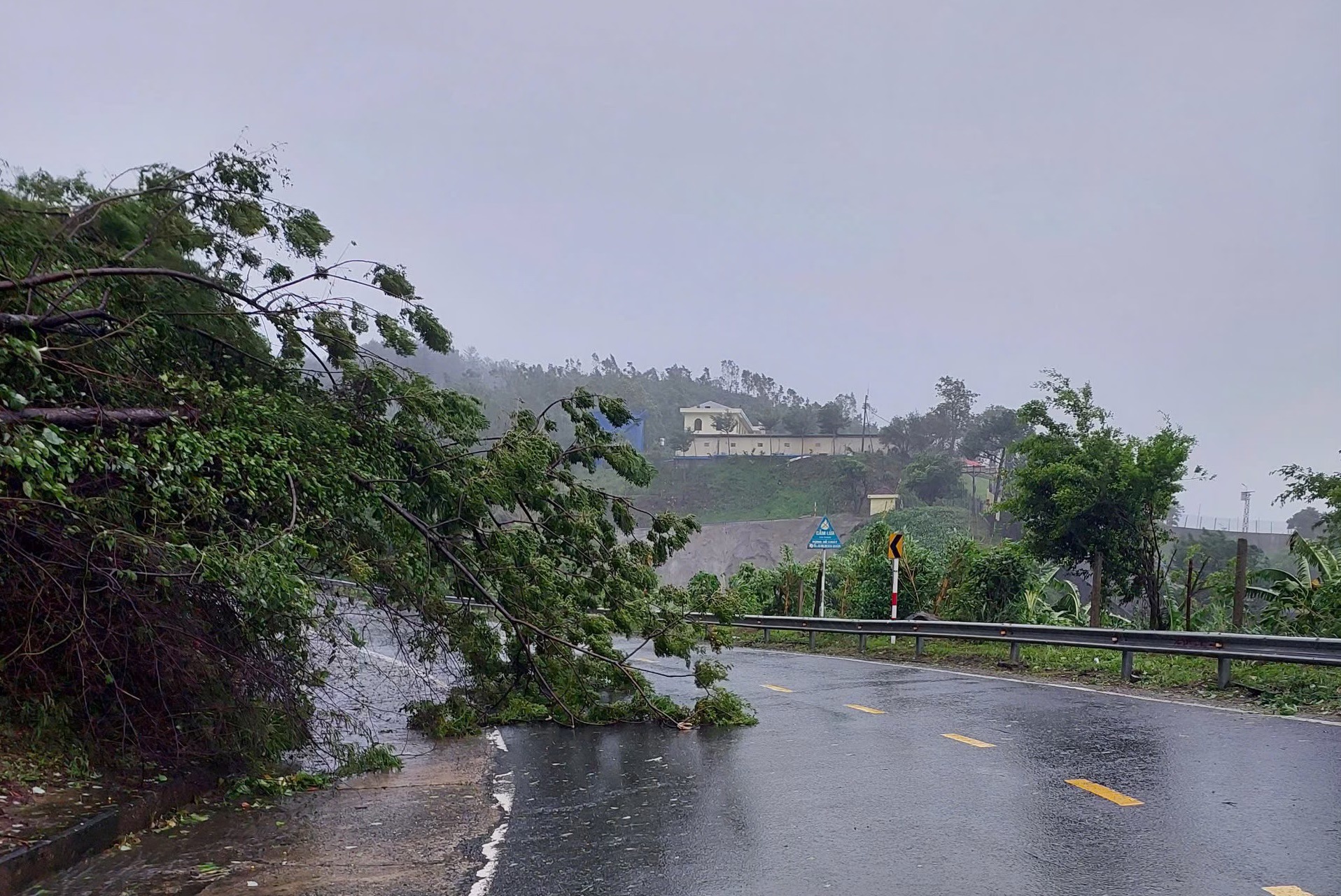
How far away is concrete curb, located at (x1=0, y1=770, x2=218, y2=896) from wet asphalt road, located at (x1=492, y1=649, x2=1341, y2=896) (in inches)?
95.9

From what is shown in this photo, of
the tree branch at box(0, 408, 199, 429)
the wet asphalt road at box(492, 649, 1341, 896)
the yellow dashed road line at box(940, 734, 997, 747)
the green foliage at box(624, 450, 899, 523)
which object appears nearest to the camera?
the wet asphalt road at box(492, 649, 1341, 896)

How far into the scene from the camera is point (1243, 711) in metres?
11.3

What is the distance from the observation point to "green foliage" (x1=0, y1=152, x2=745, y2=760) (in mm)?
7500

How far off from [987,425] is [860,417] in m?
44.3

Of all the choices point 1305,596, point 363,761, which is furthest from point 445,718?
point 1305,596

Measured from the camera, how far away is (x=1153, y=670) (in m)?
15.0

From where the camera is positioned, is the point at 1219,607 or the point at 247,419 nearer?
the point at 247,419

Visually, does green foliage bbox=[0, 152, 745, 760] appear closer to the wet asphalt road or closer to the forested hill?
the wet asphalt road

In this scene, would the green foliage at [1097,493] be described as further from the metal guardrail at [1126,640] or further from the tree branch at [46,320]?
the tree branch at [46,320]

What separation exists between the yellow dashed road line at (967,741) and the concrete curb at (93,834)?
639 cm

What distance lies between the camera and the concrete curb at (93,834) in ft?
19.0

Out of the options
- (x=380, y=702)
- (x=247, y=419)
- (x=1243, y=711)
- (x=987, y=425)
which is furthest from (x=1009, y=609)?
(x=987, y=425)

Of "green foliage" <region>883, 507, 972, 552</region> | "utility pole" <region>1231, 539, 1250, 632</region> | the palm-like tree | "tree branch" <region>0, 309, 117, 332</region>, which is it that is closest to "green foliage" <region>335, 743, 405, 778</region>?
"tree branch" <region>0, 309, 117, 332</region>

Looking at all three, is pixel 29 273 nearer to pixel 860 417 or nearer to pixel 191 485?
pixel 191 485
